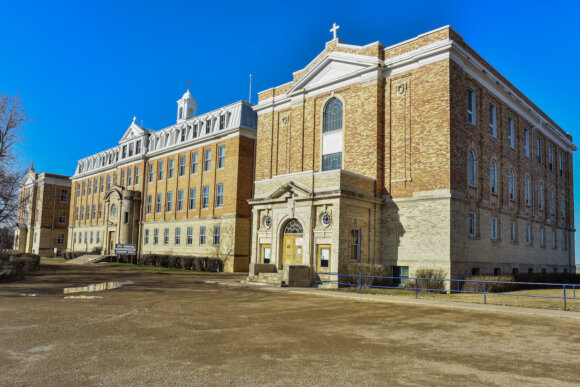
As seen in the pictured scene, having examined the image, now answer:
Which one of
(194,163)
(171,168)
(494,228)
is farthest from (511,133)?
(171,168)

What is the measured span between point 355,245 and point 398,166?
Answer: 526 cm

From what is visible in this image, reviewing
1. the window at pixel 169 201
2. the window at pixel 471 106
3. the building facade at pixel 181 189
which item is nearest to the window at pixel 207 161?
the building facade at pixel 181 189

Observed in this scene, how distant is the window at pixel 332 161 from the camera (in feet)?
94.7

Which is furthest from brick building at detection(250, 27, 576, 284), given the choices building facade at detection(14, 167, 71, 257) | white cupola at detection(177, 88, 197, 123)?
building facade at detection(14, 167, 71, 257)

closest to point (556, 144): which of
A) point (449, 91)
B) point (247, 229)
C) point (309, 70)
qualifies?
point (449, 91)

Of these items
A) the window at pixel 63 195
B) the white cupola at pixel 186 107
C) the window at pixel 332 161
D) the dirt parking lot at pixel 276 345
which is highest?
the white cupola at pixel 186 107

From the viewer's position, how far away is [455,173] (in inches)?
959

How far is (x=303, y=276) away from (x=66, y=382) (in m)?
17.7

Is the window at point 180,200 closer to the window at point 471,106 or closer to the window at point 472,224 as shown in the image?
the window at point 472,224

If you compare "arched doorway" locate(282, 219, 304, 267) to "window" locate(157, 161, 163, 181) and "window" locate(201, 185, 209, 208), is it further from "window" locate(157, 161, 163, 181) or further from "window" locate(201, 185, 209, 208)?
"window" locate(157, 161, 163, 181)

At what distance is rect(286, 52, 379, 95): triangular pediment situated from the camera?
27.9 m

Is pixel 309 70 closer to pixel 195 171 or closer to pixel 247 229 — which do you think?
pixel 247 229

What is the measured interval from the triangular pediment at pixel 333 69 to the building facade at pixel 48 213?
55008 mm

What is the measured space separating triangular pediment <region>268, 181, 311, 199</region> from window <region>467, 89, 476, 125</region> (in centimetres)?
1072
